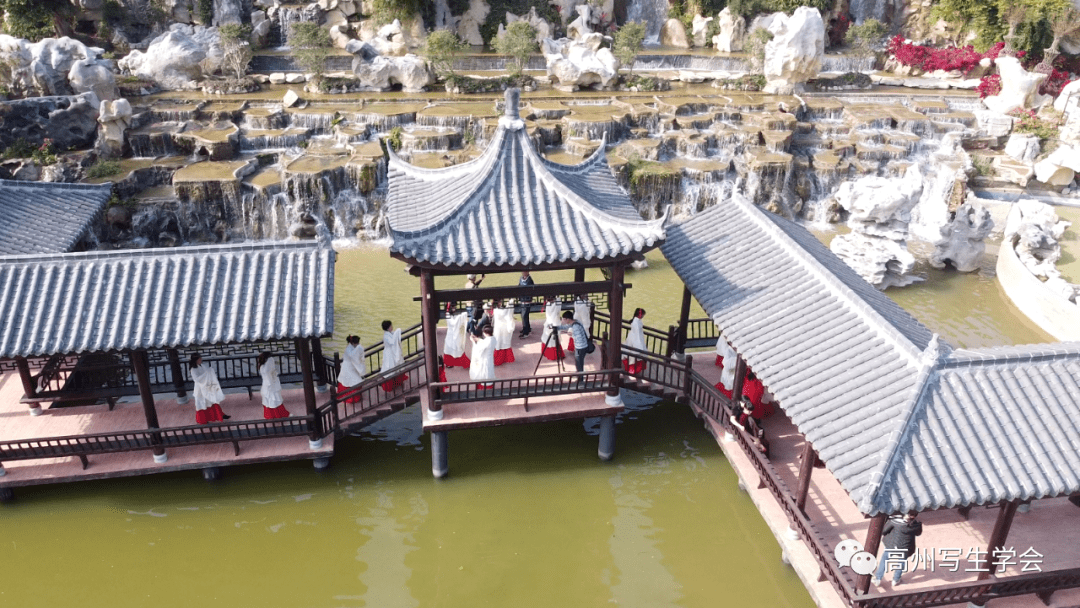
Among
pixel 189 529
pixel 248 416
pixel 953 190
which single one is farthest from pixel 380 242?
pixel 953 190

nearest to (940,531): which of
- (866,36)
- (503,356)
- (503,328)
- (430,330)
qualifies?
(503,356)

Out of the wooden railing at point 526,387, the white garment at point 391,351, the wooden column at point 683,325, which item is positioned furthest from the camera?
the wooden column at point 683,325

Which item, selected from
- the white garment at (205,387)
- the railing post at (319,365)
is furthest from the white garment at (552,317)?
the white garment at (205,387)

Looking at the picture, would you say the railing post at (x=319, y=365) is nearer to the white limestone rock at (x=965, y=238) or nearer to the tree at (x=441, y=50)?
the white limestone rock at (x=965, y=238)

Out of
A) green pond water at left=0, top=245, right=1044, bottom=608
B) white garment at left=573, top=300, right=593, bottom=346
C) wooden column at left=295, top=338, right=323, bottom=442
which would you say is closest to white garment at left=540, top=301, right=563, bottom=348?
white garment at left=573, top=300, right=593, bottom=346

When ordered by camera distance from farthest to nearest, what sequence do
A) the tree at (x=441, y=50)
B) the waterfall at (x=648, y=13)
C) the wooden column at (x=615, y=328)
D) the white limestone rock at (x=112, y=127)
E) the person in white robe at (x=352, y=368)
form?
the waterfall at (x=648, y=13) < the tree at (x=441, y=50) < the white limestone rock at (x=112, y=127) < the person in white robe at (x=352, y=368) < the wooden column at (x=615, y=328)

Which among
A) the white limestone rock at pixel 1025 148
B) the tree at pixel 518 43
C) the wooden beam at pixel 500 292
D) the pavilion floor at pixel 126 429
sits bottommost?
the pavilion floor at pixel 126 429

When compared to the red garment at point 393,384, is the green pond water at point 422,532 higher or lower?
lower
